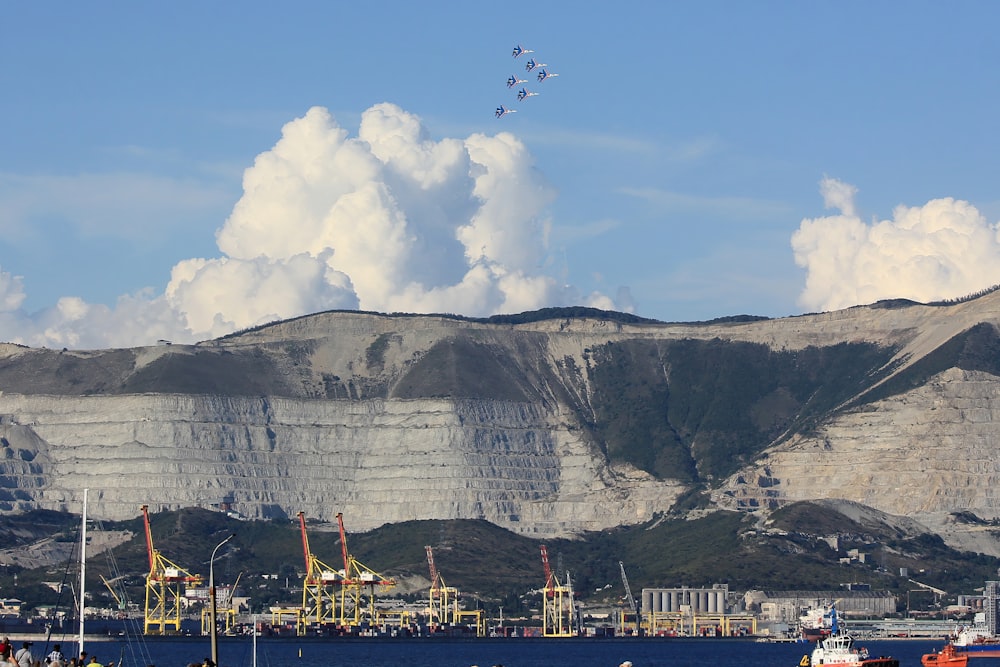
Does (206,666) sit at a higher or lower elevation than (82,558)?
lower

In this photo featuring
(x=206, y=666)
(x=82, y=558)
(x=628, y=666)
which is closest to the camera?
(x=206, y=666)

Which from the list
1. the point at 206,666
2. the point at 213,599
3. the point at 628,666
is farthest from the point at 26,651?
the point at 628,666

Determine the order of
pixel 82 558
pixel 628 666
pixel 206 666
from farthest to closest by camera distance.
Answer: pixel 82 558, pixel 628 666, pixel 206 666

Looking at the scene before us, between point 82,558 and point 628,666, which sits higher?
point 82,558

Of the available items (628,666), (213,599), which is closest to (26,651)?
(213,599)

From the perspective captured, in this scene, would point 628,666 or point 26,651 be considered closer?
point 26,651

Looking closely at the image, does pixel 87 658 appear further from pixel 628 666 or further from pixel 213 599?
pixel 628 666

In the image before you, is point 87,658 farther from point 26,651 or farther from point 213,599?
point 26,651

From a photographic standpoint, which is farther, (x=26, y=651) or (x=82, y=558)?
(x=82, y=558)
